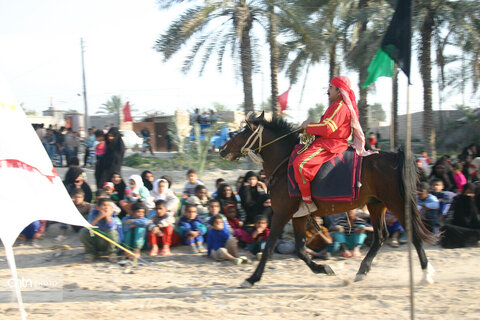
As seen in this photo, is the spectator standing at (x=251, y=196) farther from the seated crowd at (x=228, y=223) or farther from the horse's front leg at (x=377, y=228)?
the horse's front leg at (x=377, y=228)

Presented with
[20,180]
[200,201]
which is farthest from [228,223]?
[20,180]

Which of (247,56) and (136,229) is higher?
(247,56)

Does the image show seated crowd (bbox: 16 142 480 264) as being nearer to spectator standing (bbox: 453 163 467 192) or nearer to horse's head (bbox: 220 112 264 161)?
horse's head (bbox: 220 112 264 161)

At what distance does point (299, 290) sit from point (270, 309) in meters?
0.78

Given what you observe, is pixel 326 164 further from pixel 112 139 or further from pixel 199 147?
pixel 199 147

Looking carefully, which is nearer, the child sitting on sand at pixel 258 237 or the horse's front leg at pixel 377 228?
the horse's front leg at pixel 377 228

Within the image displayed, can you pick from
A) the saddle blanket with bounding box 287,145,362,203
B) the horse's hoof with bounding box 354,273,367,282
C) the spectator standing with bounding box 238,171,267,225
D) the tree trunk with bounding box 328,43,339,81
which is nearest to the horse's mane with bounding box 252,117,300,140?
the saddle blanket with bounding box 287,145,362,203

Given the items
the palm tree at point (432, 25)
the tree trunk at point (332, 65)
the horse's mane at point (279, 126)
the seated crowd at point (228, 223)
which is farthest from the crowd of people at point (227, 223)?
the tree trunk at point (332, 65)

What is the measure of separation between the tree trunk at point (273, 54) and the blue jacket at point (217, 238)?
25.1 ft

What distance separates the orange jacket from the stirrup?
76cm

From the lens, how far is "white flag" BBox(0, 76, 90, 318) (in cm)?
417

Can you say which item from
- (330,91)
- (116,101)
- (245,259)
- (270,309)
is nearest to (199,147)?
(245,259)

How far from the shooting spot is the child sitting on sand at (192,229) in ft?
24.8

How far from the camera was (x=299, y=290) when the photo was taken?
5.79 meters
